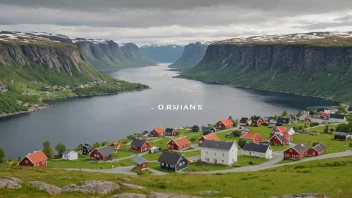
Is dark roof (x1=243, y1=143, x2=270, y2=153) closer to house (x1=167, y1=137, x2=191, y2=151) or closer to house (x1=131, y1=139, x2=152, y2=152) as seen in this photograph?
house (x1=167, y1=137, x2=191, y2=151)

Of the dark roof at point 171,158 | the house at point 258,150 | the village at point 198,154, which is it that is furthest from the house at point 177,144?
the dark roof at point 171,158

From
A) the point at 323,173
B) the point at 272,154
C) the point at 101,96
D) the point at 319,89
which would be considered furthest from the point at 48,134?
the point at 319,89

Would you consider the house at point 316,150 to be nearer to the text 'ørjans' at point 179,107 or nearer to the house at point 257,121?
the house at point 257,121

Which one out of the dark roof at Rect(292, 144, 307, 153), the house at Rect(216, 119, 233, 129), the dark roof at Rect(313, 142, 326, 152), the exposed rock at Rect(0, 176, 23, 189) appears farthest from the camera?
the house at Rect(216, 119, 233, 129)

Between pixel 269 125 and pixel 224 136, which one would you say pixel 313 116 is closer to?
pixel 269 125

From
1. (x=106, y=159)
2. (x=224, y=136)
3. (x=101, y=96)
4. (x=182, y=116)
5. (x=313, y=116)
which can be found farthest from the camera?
(x=101, y=96)

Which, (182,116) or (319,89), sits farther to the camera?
(319,89)

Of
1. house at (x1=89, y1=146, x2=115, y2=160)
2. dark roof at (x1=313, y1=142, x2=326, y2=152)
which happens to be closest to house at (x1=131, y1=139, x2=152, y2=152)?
house at (x1=89, y1=146, x2=115, y2=160)
